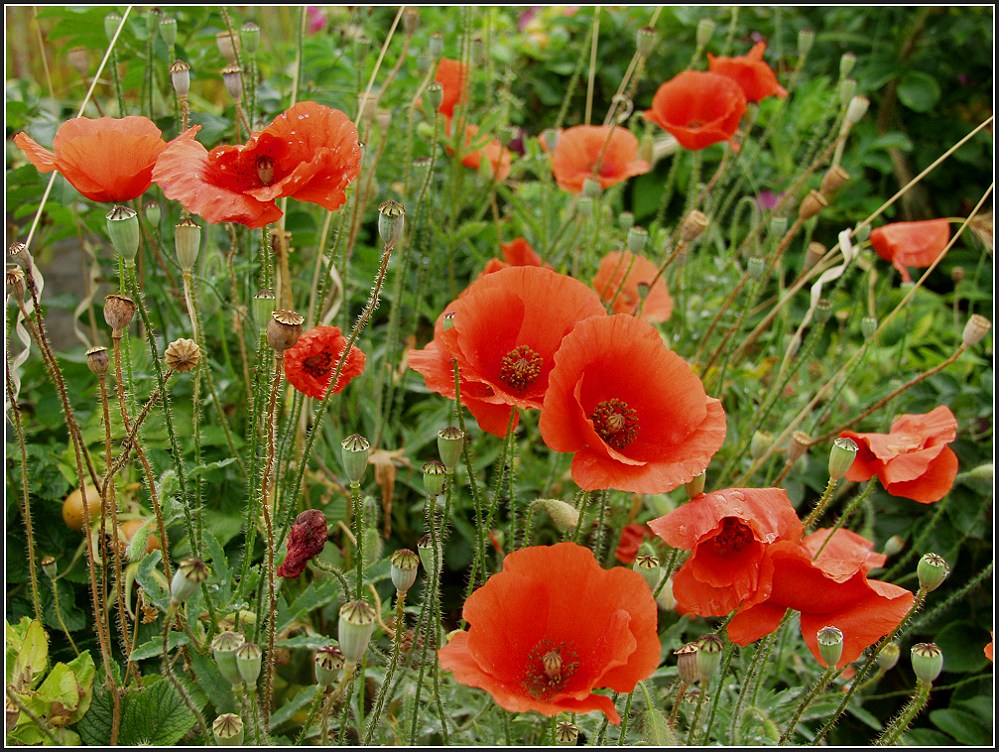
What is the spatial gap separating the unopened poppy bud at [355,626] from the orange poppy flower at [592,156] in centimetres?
106

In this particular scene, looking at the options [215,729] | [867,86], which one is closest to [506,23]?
[867,86]

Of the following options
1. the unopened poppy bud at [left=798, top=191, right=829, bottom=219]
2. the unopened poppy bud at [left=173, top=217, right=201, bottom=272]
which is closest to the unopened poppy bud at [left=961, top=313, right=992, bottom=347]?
the unopened poppy bud at [left=798, top=191, right=829, bottom=219]

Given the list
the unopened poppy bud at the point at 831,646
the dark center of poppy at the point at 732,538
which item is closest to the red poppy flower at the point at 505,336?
the dark center of poppy at the point at 732,538

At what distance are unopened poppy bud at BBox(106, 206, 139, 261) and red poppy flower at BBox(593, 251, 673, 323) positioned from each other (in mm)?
800

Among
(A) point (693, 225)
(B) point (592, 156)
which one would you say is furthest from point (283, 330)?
(B) point (592, 156)

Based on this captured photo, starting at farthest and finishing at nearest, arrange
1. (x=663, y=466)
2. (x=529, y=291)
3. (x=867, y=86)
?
1. (x=867, y=86)
2. (x=529, y=291)
3. (x=663, y=466)

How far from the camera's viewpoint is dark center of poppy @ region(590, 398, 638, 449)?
1005mm

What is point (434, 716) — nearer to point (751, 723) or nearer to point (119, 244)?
point (751, 723)

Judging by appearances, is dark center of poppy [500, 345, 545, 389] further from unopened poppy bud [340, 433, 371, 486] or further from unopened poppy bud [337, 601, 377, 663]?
unopened poppy bud [337, 601, 377, 663]

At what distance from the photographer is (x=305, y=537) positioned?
1.00 metres

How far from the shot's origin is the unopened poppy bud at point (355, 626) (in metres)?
0.79

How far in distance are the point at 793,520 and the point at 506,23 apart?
6.22 ft

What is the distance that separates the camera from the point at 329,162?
3.21 feet

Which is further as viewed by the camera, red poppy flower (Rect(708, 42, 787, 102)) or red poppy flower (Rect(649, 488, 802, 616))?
red poppy flower (Rect(708, 42, 787, 102))
